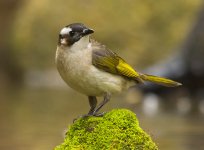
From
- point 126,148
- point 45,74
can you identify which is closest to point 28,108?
point 45,74

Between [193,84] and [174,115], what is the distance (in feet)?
10.1

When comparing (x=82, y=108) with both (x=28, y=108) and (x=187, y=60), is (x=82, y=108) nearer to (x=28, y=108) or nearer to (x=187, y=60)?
(x=28, y=108)

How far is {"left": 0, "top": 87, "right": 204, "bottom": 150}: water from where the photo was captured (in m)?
15.7

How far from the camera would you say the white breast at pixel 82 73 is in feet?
28.7

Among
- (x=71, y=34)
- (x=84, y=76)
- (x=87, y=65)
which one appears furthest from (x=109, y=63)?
(x=71, y=34)

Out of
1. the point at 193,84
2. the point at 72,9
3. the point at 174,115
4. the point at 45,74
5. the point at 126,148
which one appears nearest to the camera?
the point at 126,148

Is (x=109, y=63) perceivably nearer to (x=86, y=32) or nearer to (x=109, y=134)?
(x=86, y=32)

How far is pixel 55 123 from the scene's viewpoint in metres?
18.3

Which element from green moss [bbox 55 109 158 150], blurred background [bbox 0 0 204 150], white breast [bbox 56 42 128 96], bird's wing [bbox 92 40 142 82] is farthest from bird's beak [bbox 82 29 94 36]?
blurred background [bbox 0 0 204 150]

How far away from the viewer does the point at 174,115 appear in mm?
18922

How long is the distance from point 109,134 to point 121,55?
20.7 m

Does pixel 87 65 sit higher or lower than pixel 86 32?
lower

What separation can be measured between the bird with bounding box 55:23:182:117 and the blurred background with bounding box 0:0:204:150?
5635mm

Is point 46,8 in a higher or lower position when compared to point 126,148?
higher
